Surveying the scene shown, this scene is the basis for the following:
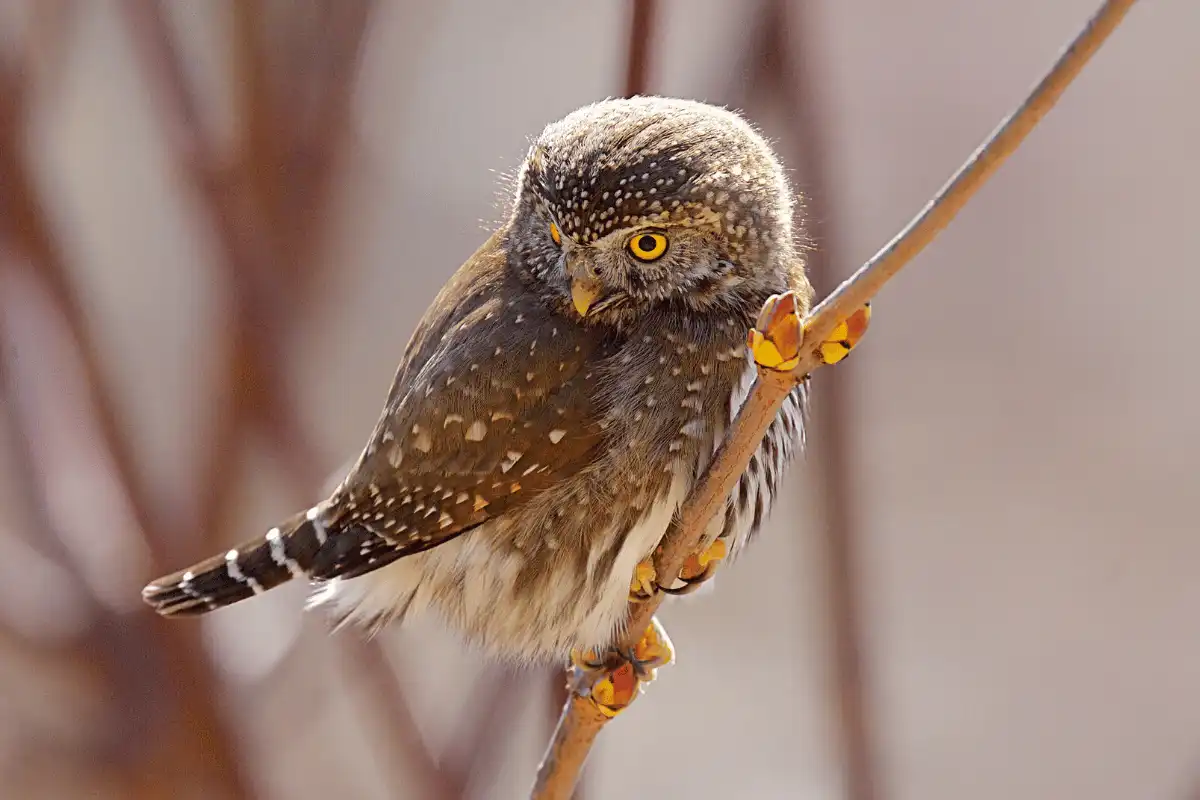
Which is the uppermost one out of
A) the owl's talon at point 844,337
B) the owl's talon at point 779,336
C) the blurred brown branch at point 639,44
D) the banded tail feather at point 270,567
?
the blurred brown branch at point 639,44

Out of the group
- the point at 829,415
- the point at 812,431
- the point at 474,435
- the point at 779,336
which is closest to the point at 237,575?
the point at 474,435

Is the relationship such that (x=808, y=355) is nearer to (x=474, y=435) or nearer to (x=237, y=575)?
(x=474, y=435)

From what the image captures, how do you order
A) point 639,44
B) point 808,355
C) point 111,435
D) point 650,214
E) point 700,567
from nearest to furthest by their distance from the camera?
1. point 808,355
2. point 650,214
3. point 700,567
4. point 639,44
5. point 111,435

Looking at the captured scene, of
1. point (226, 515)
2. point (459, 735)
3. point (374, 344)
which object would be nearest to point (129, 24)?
point (226, 515)

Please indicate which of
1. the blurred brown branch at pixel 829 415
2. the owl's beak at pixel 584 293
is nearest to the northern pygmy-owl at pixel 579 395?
the owl's beak at pixel 584 293

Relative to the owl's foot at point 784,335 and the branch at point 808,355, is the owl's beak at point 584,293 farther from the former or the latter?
the owl's foot at point 784,335
